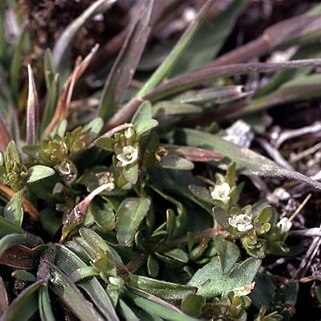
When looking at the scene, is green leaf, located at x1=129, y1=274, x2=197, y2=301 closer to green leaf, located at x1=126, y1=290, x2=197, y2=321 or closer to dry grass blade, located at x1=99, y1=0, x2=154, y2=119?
green leaf, located at x1=126, y1=290, x2=197, y2=321

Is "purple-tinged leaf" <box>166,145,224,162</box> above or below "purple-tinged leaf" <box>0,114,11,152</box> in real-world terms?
below

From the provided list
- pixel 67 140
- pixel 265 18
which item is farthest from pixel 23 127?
pixel 265 18

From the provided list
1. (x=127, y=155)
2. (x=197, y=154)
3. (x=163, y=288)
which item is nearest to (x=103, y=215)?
(x=127, y=155)

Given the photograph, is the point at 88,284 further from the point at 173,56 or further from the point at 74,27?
the point at 74,27

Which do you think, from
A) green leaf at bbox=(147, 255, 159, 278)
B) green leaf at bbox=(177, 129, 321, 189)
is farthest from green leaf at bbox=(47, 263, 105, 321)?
green leaf at bbox=(177, 129, 321, 189)

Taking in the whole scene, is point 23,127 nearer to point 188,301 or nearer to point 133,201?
point 133,201

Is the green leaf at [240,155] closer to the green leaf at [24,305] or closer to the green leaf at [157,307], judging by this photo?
the green leaf at [157,307]
